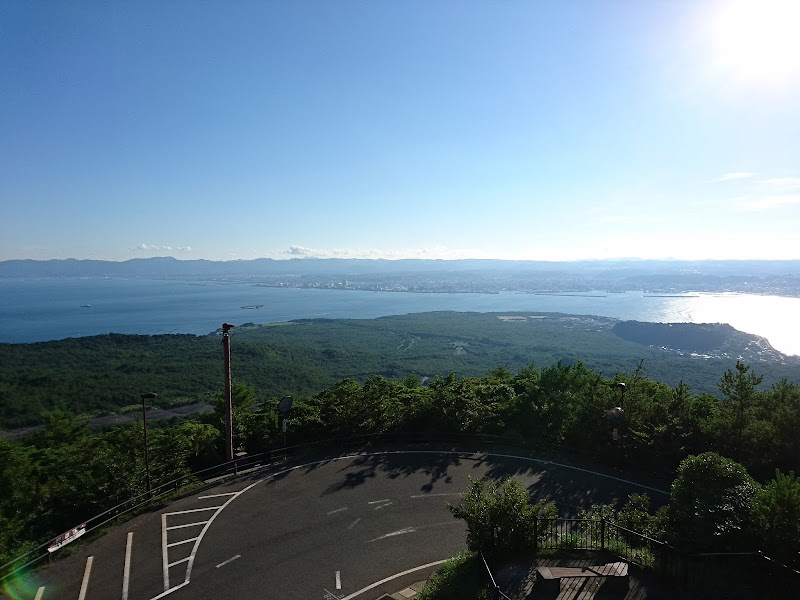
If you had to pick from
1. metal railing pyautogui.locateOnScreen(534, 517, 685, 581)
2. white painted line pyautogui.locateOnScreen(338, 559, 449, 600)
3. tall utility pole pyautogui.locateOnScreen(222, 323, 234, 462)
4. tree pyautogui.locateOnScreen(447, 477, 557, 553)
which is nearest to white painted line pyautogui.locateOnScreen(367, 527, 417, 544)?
white painted line pyautogui.locateOnScreen(338, 559, 449, 600)

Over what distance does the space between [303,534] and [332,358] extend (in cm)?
8613

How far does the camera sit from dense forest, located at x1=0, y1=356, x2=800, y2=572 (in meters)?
10.0

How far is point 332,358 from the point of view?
3871 inches

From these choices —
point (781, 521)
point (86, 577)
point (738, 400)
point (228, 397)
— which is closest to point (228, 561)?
point (86, 577)

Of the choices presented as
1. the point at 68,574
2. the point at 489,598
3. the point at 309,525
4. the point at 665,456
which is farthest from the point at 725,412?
the point at 68,574

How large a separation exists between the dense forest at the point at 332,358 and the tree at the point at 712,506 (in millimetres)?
42370

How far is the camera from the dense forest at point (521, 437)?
10023 mm

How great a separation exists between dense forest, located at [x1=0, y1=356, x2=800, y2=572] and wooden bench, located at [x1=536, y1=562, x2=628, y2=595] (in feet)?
5.50

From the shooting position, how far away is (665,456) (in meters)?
17.9

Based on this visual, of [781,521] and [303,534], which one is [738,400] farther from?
[303,534]

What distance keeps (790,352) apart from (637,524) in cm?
10012

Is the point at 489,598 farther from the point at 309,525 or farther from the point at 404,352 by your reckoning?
the point at 404,352

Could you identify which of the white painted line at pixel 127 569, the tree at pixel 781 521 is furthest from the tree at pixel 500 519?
the white painted line at pixel 127 569

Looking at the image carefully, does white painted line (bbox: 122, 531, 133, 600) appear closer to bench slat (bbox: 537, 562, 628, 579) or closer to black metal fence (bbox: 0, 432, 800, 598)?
black metal fence (bbox: 0, 432, 800, 598)
